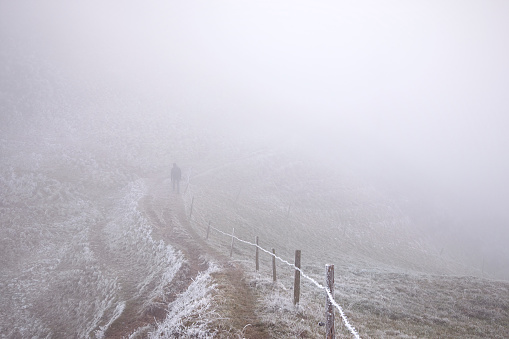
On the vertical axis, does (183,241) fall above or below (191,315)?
above

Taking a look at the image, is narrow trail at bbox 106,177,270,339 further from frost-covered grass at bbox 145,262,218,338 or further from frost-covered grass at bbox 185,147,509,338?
frost-covered grass at bbox 185,147,509,338

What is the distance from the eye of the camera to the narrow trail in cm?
746

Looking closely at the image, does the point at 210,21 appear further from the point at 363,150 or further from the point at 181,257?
the point at 181,257

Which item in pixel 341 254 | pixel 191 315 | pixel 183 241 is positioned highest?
pixel 183 241

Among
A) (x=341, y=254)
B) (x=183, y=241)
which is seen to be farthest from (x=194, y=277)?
(x=341, y=254)

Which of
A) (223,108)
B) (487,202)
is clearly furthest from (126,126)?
(487,202)

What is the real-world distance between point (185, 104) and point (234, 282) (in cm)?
5603

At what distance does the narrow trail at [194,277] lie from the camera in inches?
294

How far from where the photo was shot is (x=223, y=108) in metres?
66.0

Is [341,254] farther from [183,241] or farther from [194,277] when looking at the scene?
[194,277]

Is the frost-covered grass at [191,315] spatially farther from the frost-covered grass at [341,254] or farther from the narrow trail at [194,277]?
the frost-covered grass at [341,254]

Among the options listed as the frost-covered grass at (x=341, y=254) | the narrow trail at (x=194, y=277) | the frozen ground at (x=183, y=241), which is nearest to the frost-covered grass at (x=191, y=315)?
the frozen ground at (x=183, y=241)

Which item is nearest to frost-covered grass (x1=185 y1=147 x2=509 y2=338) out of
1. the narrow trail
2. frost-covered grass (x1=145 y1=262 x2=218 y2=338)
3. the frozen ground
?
the frozen ground

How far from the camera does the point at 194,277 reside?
12.1 meters
